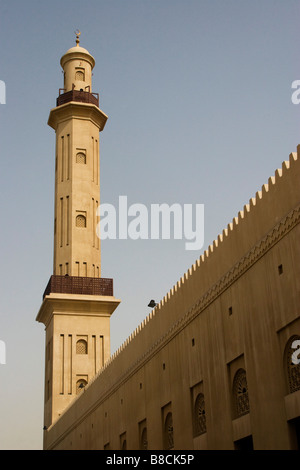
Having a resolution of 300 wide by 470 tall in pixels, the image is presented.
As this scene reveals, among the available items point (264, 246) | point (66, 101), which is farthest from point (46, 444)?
point (264, 246)

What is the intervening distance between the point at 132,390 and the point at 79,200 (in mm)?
14074

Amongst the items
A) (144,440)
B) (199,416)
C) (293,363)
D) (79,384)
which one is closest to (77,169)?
(79,384)

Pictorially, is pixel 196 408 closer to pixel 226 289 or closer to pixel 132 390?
pixel 226 289

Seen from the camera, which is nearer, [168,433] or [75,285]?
[168,433]

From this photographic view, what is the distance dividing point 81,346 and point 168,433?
14072 mm

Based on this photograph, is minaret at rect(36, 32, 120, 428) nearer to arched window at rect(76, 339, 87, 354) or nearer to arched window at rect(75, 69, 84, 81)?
arched window at rect(76, 339, 87, 354)

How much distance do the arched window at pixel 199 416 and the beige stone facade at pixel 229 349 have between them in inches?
0.8

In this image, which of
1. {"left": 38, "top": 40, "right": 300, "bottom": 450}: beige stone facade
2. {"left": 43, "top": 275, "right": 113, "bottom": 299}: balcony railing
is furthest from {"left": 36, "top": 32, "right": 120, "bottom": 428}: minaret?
{"left": 38, "top": 40, "right": 300, "bottom": 450}: beige stone facade

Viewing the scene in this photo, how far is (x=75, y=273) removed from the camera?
100.0ft

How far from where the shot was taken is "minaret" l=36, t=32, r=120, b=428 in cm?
2975

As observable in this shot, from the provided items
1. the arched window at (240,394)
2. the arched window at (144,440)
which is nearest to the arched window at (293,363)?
the arched window at (240,394)

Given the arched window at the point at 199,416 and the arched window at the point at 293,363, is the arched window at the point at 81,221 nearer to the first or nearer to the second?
the arched window at the point at 199,416

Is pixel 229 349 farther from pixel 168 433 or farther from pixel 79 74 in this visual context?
pixel 79 74

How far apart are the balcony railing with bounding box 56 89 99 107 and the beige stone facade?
55.7 ft
